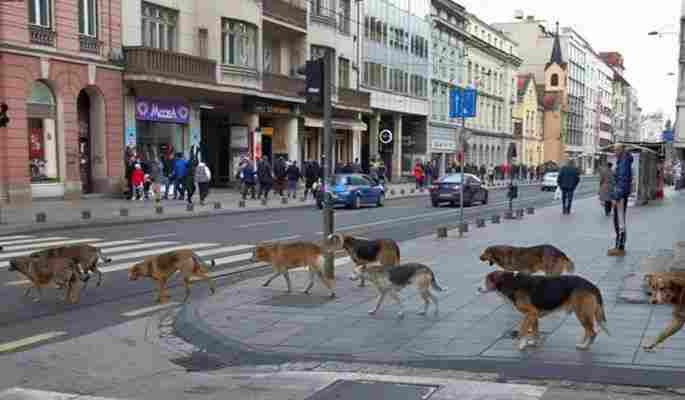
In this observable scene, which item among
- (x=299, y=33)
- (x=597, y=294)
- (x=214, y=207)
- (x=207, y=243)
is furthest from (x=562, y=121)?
(x=597, y=294)

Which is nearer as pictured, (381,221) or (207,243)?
(207,243)

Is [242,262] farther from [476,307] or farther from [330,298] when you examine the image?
[476,307]

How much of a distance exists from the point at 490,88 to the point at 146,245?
65.4m

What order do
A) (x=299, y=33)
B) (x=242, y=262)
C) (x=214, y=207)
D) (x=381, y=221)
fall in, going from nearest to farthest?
(x=242, y=262)
(x=381, y=221)
(x=214, y=207)
(x=299, y=33)

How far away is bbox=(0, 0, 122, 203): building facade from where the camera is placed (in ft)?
76.7

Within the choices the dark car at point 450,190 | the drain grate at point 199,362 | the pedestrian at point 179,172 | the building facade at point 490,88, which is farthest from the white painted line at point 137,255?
the building facade at point 490,88

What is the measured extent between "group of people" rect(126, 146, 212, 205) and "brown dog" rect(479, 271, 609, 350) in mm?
20318

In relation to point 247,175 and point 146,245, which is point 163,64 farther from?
point 146,245

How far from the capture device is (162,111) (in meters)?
30.0

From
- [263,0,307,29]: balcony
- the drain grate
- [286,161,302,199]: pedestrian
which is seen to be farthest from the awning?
the drain grate

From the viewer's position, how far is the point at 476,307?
8.54 m

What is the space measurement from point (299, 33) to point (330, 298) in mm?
31174

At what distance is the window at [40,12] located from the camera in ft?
78.8

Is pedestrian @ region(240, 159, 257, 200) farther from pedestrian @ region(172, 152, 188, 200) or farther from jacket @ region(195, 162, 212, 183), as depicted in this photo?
jacket @ region(195, 162, 212, 183)
